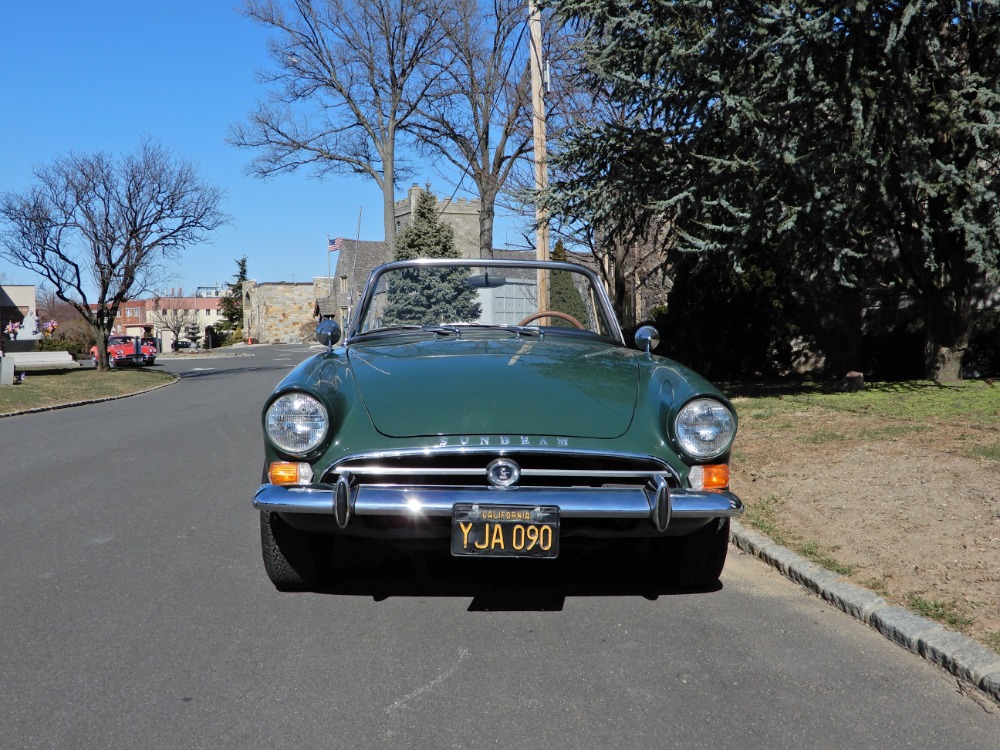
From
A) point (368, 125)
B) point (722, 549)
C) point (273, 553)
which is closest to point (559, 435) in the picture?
point (722, 549)

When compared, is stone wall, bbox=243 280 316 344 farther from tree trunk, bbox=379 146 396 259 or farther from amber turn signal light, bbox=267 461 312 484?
amber turn signal light, bbox=267 461 312 484

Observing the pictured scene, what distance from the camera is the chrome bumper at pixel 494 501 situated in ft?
10.8

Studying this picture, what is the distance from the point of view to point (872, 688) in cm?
301

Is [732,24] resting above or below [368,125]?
below

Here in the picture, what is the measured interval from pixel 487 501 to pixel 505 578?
104 centimetres

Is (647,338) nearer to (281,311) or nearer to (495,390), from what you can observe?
(495,390)

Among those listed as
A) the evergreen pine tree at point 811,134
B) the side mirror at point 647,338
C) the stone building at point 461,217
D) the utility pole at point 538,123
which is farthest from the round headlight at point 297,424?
the stone building at point 461,217

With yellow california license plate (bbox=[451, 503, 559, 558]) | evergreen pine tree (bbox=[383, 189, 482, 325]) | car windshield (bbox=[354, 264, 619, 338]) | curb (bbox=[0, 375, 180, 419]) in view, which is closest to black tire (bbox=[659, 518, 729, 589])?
yellow california license plate (bbox=[451, 503, 559, 558])

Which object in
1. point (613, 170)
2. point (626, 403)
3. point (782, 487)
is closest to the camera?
point (626, 403)

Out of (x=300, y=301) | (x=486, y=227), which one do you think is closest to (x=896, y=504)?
(x=486, y=227)

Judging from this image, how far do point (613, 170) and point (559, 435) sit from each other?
9.24 m

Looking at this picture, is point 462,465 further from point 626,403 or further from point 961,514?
point 961,514

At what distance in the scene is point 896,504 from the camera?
205 inches

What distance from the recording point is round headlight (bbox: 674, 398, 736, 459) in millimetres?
3602
